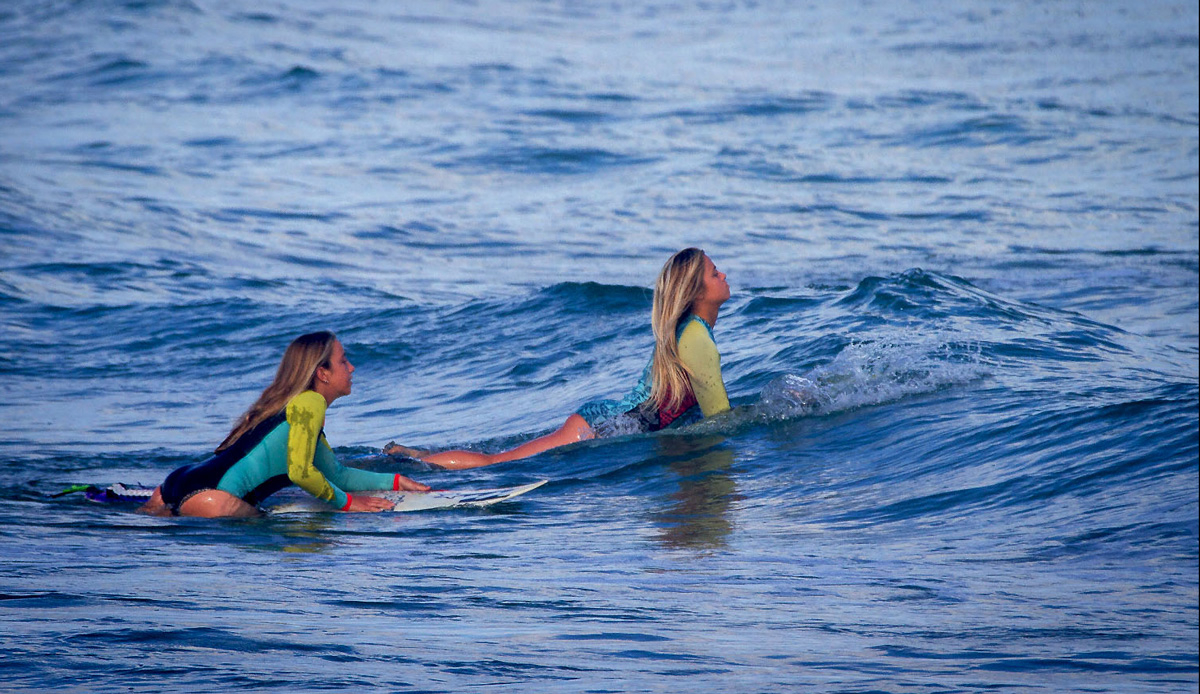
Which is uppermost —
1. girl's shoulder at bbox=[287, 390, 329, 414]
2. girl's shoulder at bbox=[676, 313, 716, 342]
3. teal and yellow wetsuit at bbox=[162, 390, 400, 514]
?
girl's shoulder at bbox=[676, 313, 716, 342]

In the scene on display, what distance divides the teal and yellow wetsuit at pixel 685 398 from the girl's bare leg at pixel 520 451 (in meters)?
0.08

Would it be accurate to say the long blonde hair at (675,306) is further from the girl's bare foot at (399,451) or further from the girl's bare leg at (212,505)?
the girl's bare leg at (212,505)

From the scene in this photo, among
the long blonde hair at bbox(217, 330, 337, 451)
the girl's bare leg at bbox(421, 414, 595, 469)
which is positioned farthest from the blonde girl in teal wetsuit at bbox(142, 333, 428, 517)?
the girl's bare leg at bbox(421, 414, 595, 469)

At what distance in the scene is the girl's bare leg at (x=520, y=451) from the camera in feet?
29.6

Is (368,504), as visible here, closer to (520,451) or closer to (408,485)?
(408,485)

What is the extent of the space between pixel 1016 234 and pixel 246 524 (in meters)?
13.6

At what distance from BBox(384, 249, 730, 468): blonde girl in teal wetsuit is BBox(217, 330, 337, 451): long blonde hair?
59.9 inches

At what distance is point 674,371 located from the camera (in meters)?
8.76

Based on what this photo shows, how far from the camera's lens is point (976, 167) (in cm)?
2212

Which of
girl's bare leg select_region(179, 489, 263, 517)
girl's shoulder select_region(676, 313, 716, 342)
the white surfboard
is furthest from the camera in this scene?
girl's shoulder select_region(676, 313, 716, 342)

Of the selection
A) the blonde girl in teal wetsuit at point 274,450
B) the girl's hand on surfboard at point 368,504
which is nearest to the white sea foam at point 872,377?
the girl's hand on surfboard at point 368,504

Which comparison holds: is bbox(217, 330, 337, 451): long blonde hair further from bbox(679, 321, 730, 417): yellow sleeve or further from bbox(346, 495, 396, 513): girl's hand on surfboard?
bbox(679, 321, 730, 417): yellow sleeve

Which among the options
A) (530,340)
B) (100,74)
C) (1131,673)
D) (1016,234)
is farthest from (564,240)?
(100,74)

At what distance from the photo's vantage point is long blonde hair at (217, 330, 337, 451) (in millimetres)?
7406
